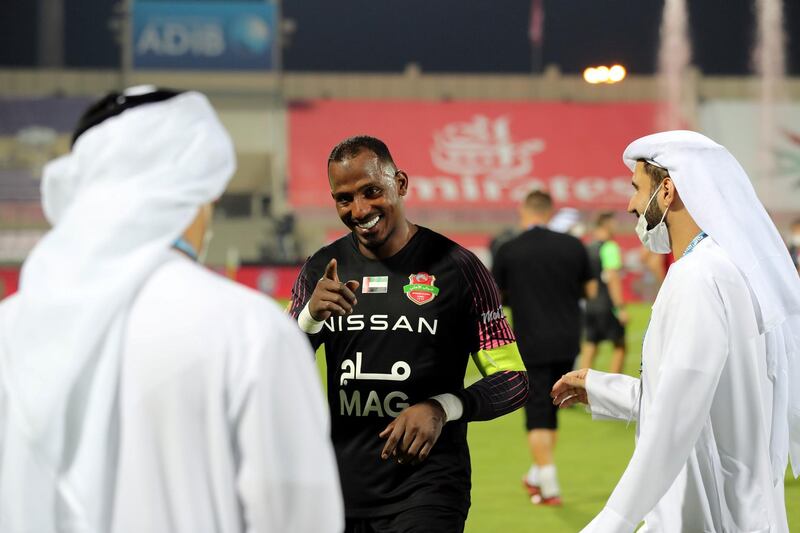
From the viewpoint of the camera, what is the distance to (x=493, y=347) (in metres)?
4.39

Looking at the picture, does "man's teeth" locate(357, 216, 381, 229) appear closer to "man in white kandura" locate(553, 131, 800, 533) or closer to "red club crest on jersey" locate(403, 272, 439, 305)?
"red club crest on jersey" locate(403, 272, 439, 305)

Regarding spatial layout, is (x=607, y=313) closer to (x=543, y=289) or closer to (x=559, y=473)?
(x=559, y=473)

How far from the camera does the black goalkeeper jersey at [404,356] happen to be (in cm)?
420

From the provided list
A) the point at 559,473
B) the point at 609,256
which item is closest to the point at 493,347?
the point at 559,473

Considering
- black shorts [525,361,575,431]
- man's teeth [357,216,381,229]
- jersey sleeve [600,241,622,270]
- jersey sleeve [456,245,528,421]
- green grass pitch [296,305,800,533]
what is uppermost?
man's teeth [357,216,381,229]

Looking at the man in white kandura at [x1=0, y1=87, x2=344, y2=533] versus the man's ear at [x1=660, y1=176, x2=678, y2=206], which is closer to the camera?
the man in white kandura at [x1=0, y1=87, x2=344, y2=533]

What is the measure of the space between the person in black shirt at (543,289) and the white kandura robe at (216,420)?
7129mm

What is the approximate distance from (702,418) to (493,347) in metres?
1.09

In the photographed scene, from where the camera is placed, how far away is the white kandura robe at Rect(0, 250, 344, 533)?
2145 mm

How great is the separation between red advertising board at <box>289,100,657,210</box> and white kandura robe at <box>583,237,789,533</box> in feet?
163

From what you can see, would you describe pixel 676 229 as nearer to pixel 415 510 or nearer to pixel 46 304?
pixel 415 510

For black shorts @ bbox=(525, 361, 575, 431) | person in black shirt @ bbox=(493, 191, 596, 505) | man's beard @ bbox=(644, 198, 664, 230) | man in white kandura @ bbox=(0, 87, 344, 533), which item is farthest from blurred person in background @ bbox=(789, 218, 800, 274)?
man in white kandura @ bbox=(0, 87, 344, 533)

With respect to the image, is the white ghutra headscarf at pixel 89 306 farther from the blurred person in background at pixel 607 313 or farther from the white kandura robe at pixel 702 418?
the blurred person in background at pixel 607 313

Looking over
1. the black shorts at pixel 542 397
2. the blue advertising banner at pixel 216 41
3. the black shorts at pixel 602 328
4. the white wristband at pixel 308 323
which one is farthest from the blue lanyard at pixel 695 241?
the blue advertising banner at pixel 216 41
